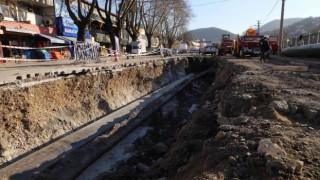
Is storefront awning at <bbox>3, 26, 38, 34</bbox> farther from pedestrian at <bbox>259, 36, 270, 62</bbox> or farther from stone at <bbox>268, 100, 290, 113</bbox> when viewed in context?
stone at <bbox>268, 100, 290, 113</bbox>

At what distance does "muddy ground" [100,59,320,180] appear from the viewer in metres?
3.42

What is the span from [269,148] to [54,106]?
7.22 m

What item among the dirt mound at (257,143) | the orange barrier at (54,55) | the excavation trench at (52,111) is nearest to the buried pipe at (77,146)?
the excavation trench at (52,111)

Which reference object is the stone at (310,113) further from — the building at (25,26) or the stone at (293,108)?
the building at (25,26)

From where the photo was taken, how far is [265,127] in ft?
15.9

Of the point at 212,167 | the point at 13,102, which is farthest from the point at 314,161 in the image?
the point at 13,102

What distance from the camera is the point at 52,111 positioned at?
916cm

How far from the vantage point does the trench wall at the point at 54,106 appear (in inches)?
291

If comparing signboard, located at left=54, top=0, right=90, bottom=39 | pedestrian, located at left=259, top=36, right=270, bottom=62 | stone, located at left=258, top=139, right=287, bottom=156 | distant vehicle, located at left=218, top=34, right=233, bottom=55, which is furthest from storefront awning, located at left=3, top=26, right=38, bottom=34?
distant vehicle, located at left=218, top=34, right=233, bottom=55

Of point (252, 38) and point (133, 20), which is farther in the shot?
point (133, 20)

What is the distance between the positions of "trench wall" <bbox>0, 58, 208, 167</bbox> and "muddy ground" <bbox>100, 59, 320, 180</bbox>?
2.34 metres

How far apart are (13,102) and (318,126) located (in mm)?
6676

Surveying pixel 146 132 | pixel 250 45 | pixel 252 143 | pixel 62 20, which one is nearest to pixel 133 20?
pixel 62 20

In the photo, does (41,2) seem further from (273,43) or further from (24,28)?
(273,43)
